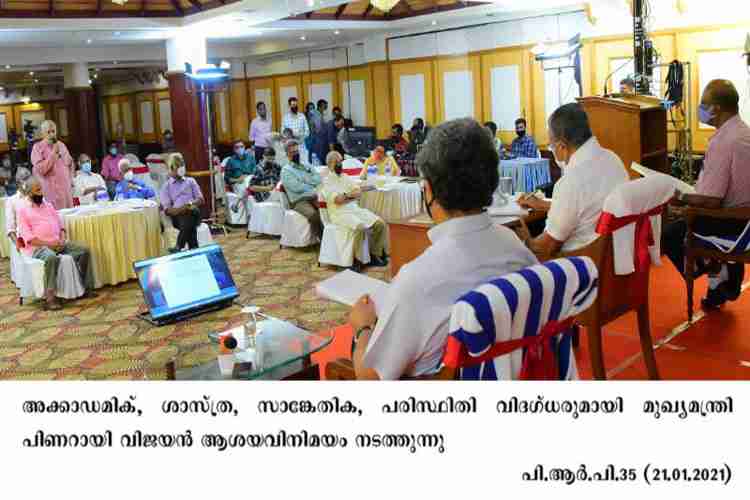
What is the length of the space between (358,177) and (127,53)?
7758 millimetres

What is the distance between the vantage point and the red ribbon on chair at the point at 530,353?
1.82 meters

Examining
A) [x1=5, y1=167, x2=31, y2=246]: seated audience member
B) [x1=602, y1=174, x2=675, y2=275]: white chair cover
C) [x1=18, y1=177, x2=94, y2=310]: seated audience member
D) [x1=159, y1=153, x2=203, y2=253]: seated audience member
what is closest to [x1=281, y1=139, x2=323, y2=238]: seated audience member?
[x1=159, y1=153, x2=203, y2=253]: seated audience member

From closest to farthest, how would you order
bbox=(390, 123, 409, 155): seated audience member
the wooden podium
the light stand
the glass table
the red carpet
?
the glass table → the red carpet → the wooden podium → the light stand → bbox=(390, 123, 409, 155): seated audience member

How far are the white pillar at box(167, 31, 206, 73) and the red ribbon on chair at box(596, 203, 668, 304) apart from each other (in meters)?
8.30

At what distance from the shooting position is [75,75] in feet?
50.5

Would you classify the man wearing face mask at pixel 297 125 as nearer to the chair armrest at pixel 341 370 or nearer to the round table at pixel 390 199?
the round table at pixel 390 199

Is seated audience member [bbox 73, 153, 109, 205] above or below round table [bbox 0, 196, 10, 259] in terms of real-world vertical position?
above

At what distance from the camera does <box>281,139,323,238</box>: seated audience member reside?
27.0 ft

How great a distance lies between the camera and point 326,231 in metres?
7.48

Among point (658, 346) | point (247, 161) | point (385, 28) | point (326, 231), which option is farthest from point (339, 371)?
point (385, 28)

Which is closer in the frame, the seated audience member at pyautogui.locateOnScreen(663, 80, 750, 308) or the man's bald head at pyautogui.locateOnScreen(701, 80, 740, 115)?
the seated audience member at pyautogui.locateOnScreen(663, 80, 750, 308)

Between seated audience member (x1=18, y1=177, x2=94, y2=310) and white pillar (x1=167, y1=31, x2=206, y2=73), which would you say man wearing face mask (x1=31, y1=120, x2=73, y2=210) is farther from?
white pillar (x1=167, y1=31, x2=206, y2=73)

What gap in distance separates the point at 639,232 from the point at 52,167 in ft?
21.4
